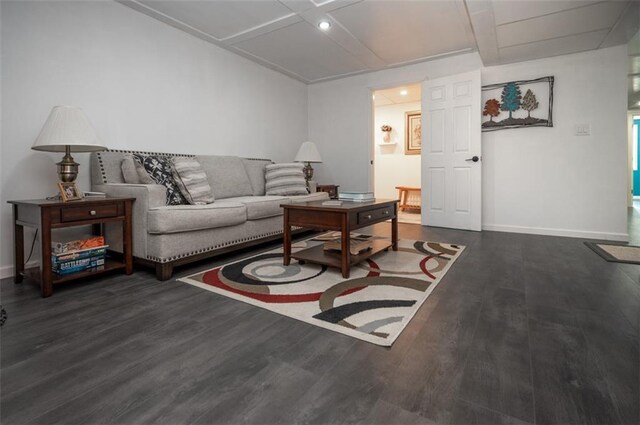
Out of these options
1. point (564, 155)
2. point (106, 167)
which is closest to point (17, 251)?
point (106, 167)

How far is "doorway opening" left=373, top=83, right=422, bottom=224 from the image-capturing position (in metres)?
6.21

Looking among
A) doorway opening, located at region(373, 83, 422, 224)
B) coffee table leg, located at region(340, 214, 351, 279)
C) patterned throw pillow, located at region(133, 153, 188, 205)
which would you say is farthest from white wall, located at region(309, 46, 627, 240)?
patterned throw pillow, located at region(133, 153, 188, 205)

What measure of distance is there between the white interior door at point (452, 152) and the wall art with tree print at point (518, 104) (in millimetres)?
241

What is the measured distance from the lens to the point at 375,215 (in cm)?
249

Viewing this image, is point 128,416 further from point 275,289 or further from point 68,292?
point 68,292

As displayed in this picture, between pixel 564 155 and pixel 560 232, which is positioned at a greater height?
pixel 564 155

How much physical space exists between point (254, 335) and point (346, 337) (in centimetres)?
41

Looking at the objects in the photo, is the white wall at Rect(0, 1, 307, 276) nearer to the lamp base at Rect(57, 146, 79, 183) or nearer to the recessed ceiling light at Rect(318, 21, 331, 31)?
the lamp base at Rect(57, 146, 79, 183)

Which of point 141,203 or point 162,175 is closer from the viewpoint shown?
point 141,203

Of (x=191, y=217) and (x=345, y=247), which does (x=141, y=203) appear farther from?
(x=345, y=247)

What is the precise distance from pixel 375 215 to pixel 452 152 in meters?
2.24

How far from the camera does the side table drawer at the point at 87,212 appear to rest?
192 cm

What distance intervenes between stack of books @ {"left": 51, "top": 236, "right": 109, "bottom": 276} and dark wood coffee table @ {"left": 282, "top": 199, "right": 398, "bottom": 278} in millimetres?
1304

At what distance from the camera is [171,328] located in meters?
1.45
